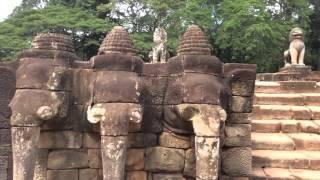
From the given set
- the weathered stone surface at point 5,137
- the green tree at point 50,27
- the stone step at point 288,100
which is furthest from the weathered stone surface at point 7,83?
the green tree at point 50,27

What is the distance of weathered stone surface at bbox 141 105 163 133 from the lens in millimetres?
3861

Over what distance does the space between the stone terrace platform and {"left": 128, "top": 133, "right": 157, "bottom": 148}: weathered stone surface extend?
4.27ft

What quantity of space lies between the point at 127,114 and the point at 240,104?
52.6 inches

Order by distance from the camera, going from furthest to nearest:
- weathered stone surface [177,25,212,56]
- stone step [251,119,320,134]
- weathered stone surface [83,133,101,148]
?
stone step [251,119,320,134], weathered stone surface [83,133,101,148], weathered stone surface [177,25,212,56]

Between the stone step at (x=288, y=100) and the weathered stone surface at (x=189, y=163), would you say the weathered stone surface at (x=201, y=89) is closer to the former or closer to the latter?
the weathered stone surface at (x=189, y=163)

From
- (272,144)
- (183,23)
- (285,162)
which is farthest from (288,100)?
(183,23)

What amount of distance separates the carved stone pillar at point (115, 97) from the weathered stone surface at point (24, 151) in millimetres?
538

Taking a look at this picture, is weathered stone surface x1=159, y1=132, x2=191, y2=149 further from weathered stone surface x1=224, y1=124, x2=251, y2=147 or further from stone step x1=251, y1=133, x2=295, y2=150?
stone step x1=251, y1=133, x2=295, y2=150

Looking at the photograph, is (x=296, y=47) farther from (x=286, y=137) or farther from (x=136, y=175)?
(x=136, y=175)

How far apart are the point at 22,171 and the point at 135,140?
1.11 m

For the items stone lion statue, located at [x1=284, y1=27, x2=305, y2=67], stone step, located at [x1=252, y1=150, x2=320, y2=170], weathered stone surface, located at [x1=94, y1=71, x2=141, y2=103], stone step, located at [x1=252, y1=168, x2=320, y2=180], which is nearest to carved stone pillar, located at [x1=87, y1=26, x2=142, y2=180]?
weathered stone surface, located at [x1=94, y1=71, x2=141, y2=103]

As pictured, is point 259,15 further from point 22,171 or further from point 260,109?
point 22,171

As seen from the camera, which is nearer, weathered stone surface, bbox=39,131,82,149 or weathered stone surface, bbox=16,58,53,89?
weathered stone surface, bbox=16,58,53,89

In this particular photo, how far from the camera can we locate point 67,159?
3.84 m
